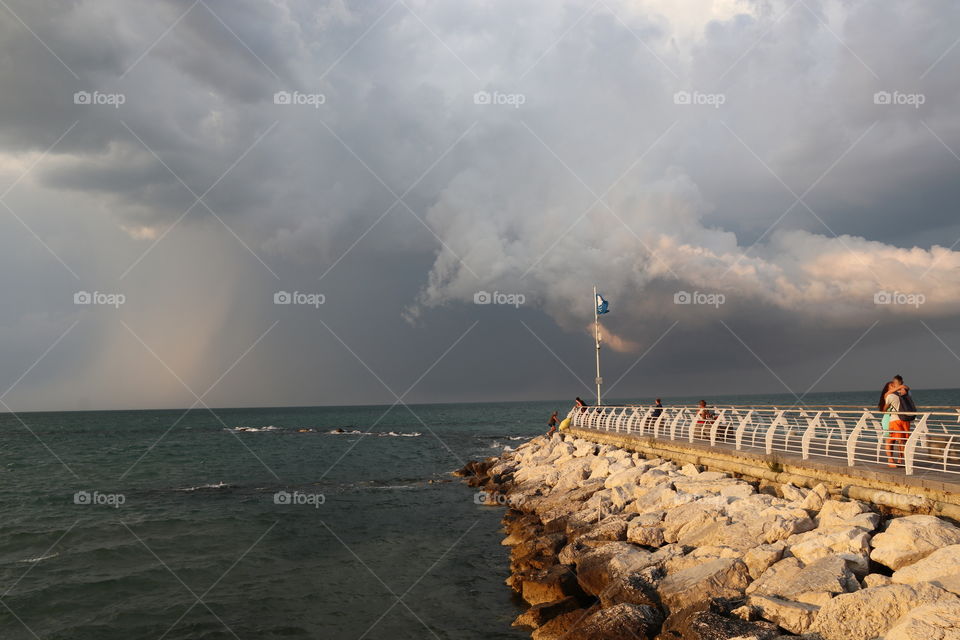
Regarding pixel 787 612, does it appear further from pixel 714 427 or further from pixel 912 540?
pixel 714 427

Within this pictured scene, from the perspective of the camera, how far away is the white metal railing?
10672mm

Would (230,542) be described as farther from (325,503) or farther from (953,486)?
(953,486)

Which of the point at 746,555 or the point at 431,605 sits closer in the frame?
the point at 746,555

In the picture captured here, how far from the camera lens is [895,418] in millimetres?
11875

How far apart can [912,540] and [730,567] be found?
2.55m

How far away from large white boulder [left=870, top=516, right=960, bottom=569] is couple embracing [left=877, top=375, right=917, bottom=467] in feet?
9.57

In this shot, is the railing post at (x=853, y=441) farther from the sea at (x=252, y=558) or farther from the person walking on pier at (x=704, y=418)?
the sea at (x=252, y=558)

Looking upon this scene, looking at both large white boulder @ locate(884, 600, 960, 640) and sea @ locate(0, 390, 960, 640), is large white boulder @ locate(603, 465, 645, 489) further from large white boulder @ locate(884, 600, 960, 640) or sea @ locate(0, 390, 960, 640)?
large white boulder @ locate(884, 600, 960, 640)

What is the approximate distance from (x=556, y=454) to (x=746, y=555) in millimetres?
16831

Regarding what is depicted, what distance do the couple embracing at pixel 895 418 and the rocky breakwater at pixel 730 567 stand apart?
170 centimetres

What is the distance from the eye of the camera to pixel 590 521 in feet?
49.4

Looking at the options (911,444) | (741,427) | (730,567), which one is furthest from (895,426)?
(730,567)

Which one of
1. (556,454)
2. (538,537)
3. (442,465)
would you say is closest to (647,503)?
(538,537)

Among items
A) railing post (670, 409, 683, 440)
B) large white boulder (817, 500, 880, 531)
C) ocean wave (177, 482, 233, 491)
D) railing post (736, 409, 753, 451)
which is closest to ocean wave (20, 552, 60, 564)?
ocean wave (177, 482, 233, 491)
